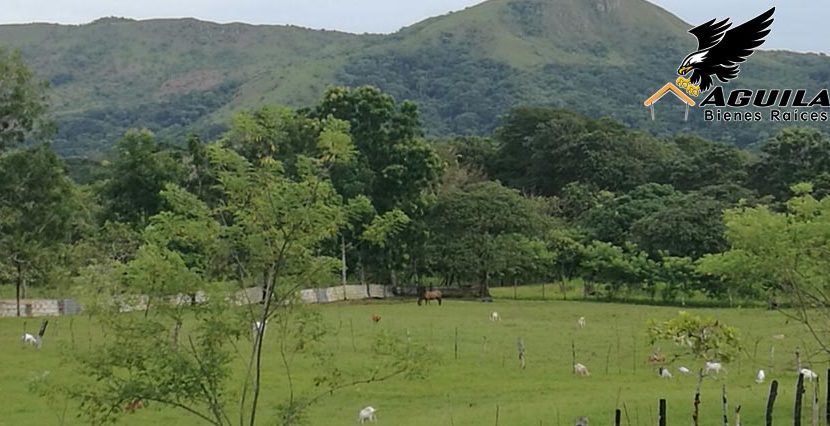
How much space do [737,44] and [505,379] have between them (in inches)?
705

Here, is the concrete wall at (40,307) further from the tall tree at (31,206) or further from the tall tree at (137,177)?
the tall tree at (137,177)

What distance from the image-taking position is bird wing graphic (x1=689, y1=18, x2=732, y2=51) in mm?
34531

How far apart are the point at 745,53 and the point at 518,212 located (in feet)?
78.9

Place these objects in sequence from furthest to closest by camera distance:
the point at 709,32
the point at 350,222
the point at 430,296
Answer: the point at 430,296 < the point at 709,32 < the point at 350,222

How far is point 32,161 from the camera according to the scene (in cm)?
3806

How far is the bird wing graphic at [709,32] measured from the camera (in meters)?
34.5

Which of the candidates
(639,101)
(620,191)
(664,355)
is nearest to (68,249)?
(664,355)

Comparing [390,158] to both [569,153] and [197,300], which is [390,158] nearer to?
[569,153]

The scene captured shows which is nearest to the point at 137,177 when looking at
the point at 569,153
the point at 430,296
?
the point at 430,296

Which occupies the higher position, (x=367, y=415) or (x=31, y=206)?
(x=31, y=206)

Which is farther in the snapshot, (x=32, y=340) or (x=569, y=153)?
(x=569, y=153)

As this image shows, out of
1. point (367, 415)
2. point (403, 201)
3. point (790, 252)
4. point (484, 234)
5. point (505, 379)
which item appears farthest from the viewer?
point (403, 201)

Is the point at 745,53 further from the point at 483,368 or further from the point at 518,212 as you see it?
the point at 518,212

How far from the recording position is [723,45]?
3738 centimetres
